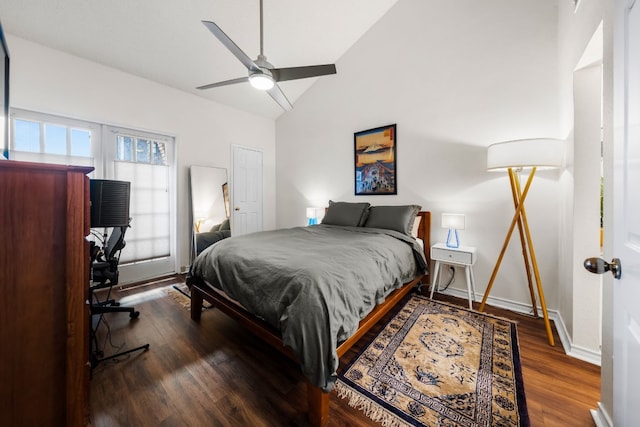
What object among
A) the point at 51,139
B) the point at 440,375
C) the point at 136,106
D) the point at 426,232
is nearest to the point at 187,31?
the point at 136,106

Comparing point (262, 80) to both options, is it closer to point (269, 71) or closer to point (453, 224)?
point (269, 71)

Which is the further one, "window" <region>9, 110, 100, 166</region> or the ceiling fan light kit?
"window" <region>9, 110, 100, 166</region>

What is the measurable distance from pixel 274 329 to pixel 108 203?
1.64 m

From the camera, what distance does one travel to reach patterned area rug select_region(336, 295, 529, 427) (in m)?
1.27

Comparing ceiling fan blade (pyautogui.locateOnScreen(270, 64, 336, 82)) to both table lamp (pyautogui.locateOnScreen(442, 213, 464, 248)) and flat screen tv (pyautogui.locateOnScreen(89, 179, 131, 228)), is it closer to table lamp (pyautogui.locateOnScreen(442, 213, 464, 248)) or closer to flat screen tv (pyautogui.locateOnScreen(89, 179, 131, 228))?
flat screen tv (pyautogui.locateOnScreen(89, 179, 131, 228))

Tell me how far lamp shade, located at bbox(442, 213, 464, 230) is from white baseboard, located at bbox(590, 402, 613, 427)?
159 cm

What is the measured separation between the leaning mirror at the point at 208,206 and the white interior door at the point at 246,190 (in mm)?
260

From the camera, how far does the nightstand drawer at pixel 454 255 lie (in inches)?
97.0

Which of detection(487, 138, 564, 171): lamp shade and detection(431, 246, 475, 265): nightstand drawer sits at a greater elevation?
detection(487, 138, 564, 171): lamp shade

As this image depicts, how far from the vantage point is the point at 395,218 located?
2.84 meters

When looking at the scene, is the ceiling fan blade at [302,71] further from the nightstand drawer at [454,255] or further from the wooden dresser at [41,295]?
the nightstand drawer at [454,255]

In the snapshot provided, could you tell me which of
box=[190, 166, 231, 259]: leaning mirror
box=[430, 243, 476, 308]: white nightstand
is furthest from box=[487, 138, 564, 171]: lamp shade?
box=[190, 166, 231, 259]: leaning mirror

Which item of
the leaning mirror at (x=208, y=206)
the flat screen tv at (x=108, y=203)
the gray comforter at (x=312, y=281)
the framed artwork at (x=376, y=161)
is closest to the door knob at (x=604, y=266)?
the gray comforter at (x=312, y=281)

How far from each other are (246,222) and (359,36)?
3638 millimetres
